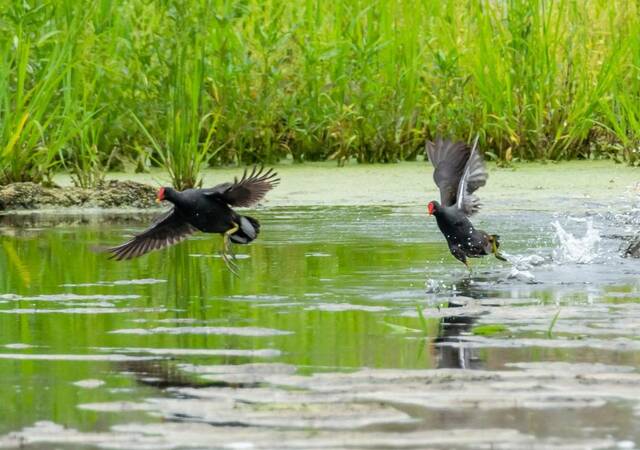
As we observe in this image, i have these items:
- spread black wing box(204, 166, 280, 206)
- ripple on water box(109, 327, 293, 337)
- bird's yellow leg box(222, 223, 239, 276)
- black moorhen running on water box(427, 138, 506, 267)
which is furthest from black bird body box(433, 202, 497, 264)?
ripple on water box(109, 327, 293, 337)

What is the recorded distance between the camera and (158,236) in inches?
320

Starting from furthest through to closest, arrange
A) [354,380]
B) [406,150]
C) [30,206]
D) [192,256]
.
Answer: [406,150]
[30,206]
[192,256]
[354,380]

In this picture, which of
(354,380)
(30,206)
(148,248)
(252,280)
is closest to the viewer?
(354,380)

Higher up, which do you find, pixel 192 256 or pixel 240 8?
pixel 240 8

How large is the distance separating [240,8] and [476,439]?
8.03m

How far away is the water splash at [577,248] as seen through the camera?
8.05 metres

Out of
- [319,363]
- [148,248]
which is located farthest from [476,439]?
[148,248]

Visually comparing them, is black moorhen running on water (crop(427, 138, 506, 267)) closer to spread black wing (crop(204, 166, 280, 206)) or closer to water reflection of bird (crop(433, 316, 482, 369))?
spread black wing (crop(204, 166, 280, 206))

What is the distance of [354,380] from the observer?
4738mm

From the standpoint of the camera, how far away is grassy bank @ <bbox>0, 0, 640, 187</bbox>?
12172 millimetres

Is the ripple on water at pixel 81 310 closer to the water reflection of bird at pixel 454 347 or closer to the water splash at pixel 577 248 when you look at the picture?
the water reflection of bird at pixel 454 347

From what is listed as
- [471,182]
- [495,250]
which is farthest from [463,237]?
[471,182]

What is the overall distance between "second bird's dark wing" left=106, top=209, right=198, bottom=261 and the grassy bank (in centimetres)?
353

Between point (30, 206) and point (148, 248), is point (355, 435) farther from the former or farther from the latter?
point (30, 206)
